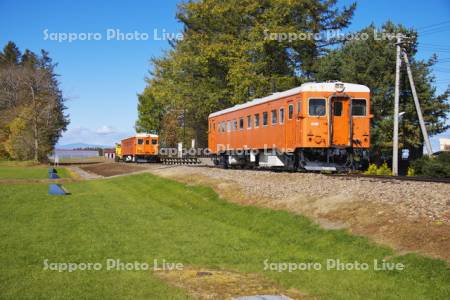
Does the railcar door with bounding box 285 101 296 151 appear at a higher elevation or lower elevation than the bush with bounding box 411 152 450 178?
higher

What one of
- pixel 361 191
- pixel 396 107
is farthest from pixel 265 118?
pixel 361 191

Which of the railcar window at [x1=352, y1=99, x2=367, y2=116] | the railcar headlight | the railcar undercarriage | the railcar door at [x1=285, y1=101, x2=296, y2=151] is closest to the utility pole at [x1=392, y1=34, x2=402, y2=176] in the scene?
the railcar undercarriage

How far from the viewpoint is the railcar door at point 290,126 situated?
→ 2095cm

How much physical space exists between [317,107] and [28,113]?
50.6 meters

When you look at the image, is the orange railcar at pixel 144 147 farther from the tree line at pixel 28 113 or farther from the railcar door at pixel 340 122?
the railcar door at pixel 340 122

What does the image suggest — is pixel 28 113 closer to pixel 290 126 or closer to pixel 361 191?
pixel 290 126

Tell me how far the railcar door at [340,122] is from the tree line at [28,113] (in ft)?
154

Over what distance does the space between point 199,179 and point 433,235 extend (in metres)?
15.8

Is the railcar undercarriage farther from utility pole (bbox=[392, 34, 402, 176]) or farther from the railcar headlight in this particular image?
utility pole (bbox=[392, 34, 402, 176])

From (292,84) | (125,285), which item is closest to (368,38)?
(292,84)

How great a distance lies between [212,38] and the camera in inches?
1764

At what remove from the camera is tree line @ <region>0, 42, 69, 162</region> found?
A: 62469 mm

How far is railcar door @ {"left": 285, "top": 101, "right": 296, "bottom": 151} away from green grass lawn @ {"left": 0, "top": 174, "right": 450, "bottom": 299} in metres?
4.53

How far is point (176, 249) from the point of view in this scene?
33.7ft
